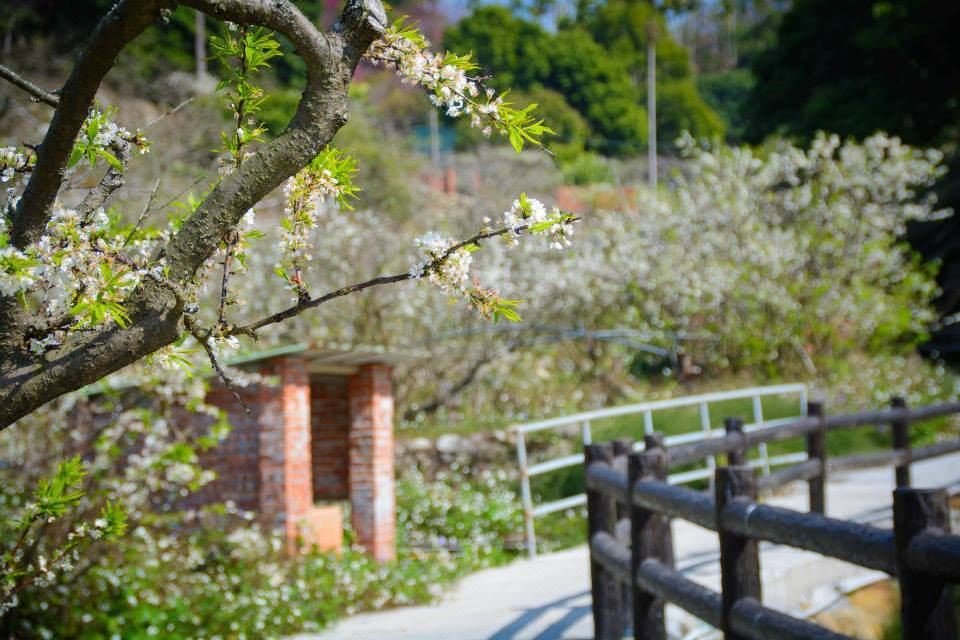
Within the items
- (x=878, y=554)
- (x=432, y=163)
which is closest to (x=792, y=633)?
(x=878, y=554)

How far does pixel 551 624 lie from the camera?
602 cm

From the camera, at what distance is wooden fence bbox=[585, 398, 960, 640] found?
2.72 metres

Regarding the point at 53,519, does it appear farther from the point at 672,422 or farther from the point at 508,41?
the point at 508,41

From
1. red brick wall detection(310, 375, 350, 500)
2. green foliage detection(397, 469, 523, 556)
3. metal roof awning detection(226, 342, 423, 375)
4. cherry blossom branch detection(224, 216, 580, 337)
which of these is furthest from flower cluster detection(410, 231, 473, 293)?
red brick wall detection(310, 375, 350, 500)

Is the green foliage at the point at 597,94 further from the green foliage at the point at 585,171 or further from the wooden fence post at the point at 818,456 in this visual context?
the wooden fence post at the point at 818,456

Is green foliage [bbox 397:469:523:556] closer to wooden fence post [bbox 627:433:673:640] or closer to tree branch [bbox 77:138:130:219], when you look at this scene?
wooden fence post [bbox 627:433:673:640]

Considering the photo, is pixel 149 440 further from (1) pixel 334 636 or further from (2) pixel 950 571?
(2) pixel 950 571

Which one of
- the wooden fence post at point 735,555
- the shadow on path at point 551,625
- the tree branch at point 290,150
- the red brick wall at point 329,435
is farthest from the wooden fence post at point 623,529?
the red brick wall at point 329,435

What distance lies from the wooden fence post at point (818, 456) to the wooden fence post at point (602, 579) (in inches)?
123

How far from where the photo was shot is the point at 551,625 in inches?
236

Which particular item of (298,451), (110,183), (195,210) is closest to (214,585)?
(298,451)

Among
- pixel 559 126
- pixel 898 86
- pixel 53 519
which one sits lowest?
pixel 53 519

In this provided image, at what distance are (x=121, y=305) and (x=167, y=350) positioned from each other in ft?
1.21

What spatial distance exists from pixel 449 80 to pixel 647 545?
2721mm
